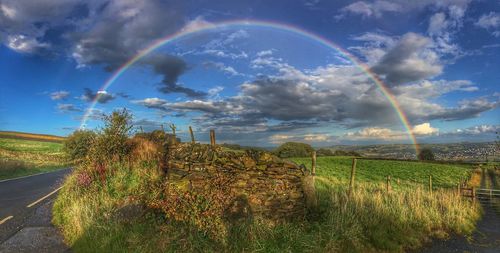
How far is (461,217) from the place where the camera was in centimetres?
1795

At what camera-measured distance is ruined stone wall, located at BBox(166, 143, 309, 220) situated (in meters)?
11.6

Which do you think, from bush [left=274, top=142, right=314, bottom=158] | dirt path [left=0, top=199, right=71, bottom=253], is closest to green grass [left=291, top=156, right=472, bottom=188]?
bush [left=274, top=142, right=314, bottom=158]

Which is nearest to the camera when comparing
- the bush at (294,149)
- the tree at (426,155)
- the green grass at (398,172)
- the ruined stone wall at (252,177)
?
the ruined stone wall at (252,177)

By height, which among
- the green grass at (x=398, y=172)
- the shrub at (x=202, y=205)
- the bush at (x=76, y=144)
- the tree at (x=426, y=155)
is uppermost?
the bush at (x=76, y=144)

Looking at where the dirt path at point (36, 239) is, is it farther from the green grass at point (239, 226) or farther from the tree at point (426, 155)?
the tree at point (426, 155)

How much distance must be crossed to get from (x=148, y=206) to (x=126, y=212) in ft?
2.66

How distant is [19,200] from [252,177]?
1276cm

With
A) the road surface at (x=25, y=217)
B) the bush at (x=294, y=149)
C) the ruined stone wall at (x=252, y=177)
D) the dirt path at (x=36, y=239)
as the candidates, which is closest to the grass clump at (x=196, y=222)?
the dirt path at (x=36, y=239)

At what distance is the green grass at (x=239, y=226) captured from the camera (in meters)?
9.55

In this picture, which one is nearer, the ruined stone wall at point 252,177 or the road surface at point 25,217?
the road surface at point 25,217

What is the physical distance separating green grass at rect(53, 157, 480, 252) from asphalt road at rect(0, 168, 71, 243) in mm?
1388

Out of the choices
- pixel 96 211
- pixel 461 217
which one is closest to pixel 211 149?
pixel 96 211

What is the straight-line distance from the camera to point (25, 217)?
1367 cm

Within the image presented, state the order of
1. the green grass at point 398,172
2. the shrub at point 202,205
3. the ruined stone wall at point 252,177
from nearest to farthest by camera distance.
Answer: the shrub at point 202,205 → the ruined stone wall at point 252,177 → the green grass at point 398,172
